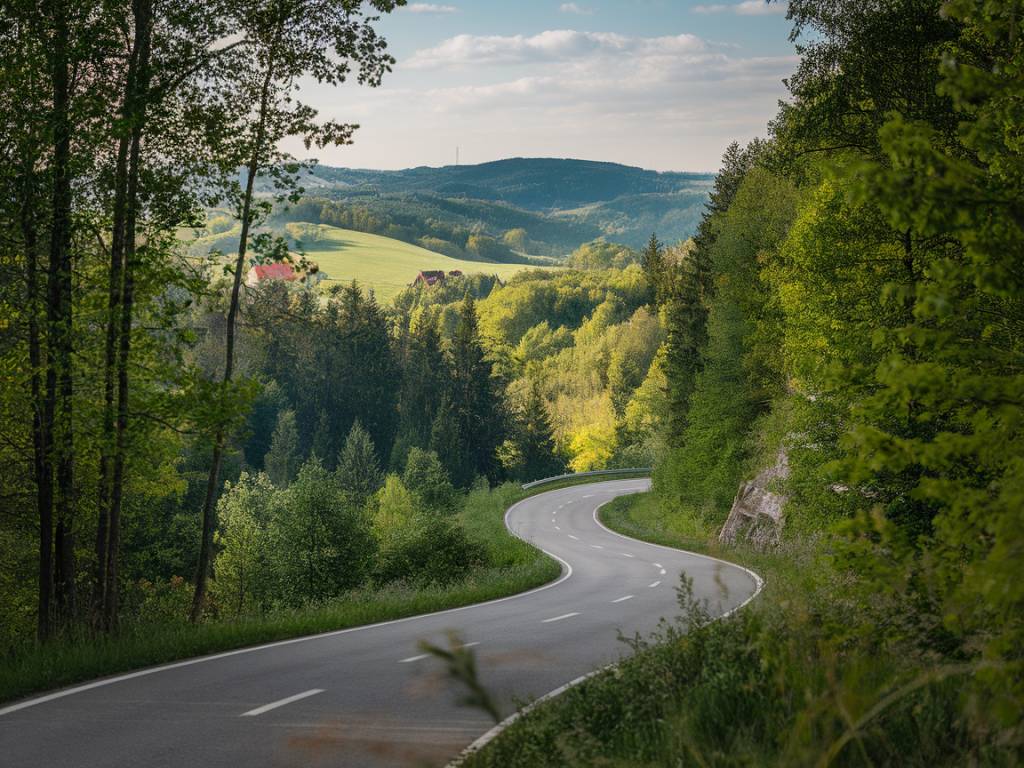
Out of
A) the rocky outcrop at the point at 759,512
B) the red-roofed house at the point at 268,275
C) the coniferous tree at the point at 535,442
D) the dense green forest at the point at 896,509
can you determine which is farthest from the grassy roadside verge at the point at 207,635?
the coniferous tree at the point at 535,442

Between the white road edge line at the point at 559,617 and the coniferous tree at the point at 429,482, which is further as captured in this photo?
the coniferous tree at the point at 429,482

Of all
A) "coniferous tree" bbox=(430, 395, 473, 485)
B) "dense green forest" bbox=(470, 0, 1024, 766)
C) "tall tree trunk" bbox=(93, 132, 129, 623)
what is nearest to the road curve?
"dense green forest" bbox=(470, 0, 1024, 766)

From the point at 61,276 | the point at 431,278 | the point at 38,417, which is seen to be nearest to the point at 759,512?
the point at 38,417

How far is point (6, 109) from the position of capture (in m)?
12.6

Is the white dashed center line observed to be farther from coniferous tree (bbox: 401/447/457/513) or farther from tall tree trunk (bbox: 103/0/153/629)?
coniferous tree (bbox: 401/447/457/513)

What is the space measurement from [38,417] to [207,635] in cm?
407

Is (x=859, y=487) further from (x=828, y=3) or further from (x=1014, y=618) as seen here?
(x=1014, y=618)

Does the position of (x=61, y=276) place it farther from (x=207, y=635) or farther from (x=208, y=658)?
(x=208, y=658)

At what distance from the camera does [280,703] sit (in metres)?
9.35

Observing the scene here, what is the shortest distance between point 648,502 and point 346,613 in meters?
39.8

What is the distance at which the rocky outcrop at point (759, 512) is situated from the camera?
3388 centimetres

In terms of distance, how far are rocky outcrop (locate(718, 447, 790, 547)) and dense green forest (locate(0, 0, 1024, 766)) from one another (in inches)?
22.1

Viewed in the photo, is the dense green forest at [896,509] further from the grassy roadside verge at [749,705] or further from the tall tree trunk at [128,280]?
the tall tree trunk at [128,280]

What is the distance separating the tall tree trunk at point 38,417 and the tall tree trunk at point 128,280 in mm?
853
